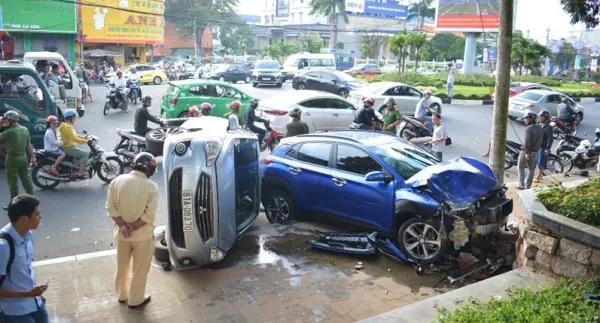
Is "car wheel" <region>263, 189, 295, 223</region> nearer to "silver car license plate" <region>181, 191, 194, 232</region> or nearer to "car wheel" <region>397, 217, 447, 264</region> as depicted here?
"car wheel" <region>397, 217, 447, 264</region>

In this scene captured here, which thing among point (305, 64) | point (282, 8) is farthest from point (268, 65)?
point (282, 8)

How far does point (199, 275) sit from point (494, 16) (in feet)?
126

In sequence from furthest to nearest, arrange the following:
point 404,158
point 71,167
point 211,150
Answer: point 71,167
point 404,158
point 211,150

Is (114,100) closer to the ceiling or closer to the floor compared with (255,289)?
closer to the ceiling

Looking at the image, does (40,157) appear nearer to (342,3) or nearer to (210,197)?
(210,197)

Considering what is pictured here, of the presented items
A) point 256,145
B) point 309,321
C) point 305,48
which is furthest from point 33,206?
point 305,48

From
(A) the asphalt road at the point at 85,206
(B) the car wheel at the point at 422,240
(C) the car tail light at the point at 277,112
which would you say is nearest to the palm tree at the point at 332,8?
(A) the asphalt road at the point at 85,206

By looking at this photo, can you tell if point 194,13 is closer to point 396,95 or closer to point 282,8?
point 282,8

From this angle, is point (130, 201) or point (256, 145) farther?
point (256, 145)

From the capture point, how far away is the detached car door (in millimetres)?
7172

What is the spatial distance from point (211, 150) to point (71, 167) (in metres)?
5.33

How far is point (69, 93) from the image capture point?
18391 millimetres

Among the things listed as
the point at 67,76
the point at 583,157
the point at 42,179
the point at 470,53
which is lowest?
the point at 42,179

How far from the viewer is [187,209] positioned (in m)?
6.04
